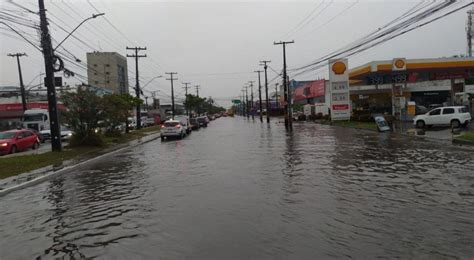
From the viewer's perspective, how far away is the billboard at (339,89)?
49312 millimetres

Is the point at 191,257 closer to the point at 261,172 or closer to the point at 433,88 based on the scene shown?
the point at 261,172

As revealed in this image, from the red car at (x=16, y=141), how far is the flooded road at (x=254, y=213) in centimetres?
1405

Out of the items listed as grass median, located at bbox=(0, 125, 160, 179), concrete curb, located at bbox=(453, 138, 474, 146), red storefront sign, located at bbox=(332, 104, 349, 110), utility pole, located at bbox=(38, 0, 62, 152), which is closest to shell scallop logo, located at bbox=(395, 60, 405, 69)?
red storefront sign, located at bbox=(332, 104, 349, 110)

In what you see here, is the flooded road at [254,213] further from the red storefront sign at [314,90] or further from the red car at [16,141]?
the red storefront sign at [314,90]

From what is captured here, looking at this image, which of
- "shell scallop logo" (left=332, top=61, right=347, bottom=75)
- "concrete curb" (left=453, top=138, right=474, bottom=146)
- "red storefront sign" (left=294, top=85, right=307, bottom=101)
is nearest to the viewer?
"concrete curb" (left=453, top=138, right=474, bottom=146)

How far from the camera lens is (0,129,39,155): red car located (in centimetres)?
2612

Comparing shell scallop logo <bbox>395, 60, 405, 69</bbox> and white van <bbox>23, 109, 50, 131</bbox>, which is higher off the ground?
shell scallop logo <bbox>395, 60, 405, 69</bbox>

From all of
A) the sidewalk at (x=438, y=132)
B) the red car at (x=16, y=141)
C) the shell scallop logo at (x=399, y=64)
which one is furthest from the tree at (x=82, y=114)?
the shell scallop logo at (x=399, y=64)

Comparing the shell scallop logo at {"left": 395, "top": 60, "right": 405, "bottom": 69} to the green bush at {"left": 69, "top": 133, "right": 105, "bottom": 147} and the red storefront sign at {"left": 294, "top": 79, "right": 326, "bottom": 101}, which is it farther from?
the green bush at {"left": 69, "top": 133, "right": 105, "bottom": 147}

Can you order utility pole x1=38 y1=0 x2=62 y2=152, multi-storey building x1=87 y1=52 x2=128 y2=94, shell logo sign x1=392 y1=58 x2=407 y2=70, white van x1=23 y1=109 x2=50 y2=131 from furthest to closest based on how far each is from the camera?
multi-storey building x1=87 y1=52 x2=128 y2=94 → shell logo sign x1=392 y1=58 x2=407 y2=70 → white van x1=23 y1=109 x2=50 y2=131 → utility pole x1=38 y1=0 x2=62 y2=152

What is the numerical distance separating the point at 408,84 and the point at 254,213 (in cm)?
5196

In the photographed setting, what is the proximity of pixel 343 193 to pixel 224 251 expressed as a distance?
15.5 ft

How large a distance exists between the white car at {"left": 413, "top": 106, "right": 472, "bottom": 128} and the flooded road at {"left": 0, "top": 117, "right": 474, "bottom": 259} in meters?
19.8

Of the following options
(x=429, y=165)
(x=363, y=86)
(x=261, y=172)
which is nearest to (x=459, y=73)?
(x=363, y=86)
